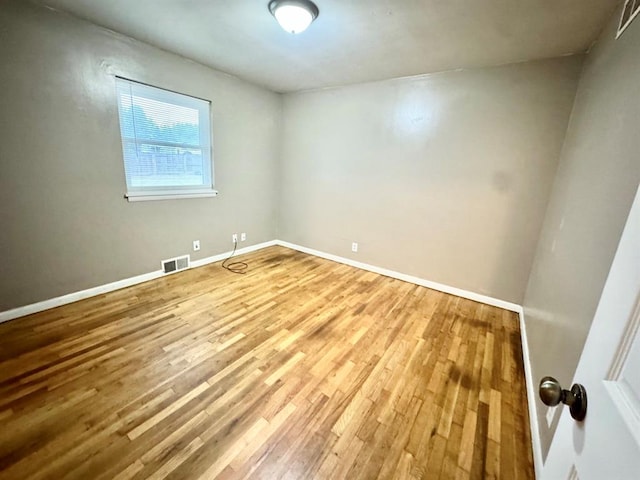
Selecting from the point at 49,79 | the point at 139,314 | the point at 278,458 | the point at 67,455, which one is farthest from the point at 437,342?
the point at 49,79

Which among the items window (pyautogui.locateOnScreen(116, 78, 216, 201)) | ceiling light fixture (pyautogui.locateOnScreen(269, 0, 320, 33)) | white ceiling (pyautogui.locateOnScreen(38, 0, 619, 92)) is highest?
white ceiling (pyautogui.locateOnScreen(38, 0, 619, 92))

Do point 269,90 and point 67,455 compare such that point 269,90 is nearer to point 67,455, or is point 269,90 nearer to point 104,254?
point 104,254

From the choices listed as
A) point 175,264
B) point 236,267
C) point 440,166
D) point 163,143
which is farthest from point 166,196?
point 440,166

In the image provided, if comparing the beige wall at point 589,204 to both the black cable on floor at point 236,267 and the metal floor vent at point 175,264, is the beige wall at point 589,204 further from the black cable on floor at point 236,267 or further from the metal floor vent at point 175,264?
the metal floor vent at point 175,264

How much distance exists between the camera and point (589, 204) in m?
1.39

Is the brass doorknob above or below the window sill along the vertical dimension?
below

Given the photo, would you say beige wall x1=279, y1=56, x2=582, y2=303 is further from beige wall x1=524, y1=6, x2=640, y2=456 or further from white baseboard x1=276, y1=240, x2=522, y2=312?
beige wall x1=524, y1=6, x2=640, y2=456

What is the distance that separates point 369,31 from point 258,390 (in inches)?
105

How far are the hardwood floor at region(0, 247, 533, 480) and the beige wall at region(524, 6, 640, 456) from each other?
0.41 metres

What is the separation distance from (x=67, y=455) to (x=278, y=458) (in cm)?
97

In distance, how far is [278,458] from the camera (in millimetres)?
1301

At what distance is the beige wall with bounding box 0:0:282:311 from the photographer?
6.75 ft

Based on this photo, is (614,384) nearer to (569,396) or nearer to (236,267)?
(569,396)

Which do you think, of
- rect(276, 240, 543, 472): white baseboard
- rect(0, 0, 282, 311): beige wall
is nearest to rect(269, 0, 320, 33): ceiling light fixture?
rect(0, 0, 282, 311): beige wall
